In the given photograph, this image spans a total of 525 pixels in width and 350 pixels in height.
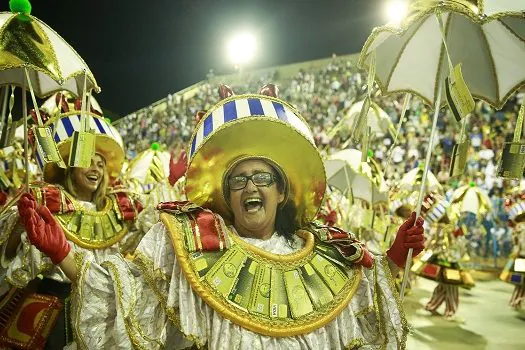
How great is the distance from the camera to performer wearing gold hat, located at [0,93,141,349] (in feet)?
10.9

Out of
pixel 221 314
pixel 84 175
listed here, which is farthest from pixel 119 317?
pixel 84 175

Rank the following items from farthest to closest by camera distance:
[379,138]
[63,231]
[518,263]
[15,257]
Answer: [379,138] < [518,263] < [15,257] < [63,231]

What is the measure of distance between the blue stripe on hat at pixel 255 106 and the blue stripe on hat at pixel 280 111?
8 centimetres

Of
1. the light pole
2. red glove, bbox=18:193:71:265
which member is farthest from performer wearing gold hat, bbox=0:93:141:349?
the light pole

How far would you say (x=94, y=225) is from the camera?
396 cm

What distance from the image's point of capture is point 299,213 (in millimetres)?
2684

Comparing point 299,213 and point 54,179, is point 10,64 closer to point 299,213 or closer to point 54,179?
point 299,213

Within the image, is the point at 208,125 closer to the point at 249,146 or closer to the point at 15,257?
the point at 249,146

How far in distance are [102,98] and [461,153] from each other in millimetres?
9057

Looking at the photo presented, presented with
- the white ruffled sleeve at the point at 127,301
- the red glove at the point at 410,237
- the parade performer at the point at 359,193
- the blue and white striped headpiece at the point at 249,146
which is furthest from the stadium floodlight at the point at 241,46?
the white ruffled sleeve at the point at 127,301

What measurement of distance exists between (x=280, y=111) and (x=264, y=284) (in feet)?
2.66

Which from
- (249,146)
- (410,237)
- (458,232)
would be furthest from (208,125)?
(458,232)

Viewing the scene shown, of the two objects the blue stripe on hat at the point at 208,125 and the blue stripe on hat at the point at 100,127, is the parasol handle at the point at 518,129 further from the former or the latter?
the blue stripe on hat at the point at 100,127

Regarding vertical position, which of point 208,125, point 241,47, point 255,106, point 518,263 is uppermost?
point 241,47
